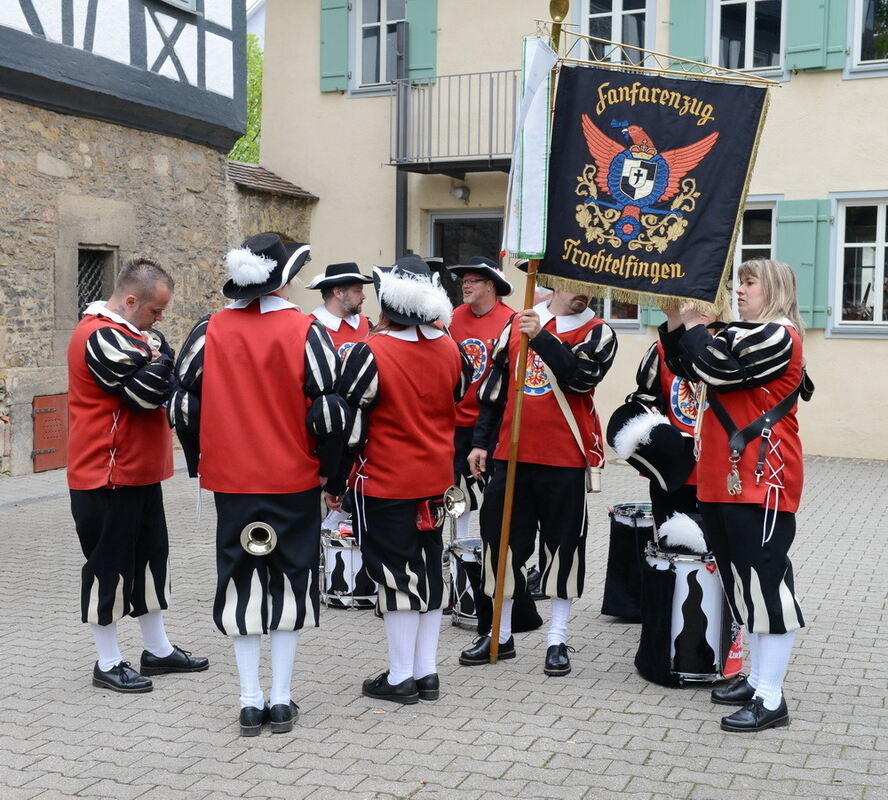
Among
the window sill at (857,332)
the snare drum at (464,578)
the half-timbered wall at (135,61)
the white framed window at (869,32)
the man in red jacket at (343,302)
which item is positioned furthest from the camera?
the window sill at (857,332)

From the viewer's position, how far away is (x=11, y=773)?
Answer: 4.09m

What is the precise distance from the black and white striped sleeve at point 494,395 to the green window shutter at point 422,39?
1044 centimetres

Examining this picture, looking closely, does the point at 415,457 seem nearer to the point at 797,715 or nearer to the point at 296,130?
the point at 797,715

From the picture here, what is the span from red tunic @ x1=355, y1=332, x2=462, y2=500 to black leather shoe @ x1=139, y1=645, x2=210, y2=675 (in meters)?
1.27

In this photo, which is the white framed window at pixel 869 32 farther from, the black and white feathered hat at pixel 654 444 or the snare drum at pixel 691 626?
the snare drum at pixel 691 626

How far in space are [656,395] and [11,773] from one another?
129 inches

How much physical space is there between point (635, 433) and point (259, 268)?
1.97 m

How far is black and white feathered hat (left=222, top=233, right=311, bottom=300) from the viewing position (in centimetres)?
435

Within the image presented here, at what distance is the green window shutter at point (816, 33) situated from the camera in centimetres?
1310

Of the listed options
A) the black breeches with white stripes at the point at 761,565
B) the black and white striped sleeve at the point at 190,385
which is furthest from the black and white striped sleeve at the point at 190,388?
the black breeches with white stripes at the point at 761,565

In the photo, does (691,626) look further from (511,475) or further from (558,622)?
(511,475)

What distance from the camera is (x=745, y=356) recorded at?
4.43 meters

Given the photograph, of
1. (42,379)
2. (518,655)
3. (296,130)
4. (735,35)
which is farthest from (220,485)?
(296,130)

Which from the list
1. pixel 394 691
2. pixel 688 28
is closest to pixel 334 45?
pixel 688 28
